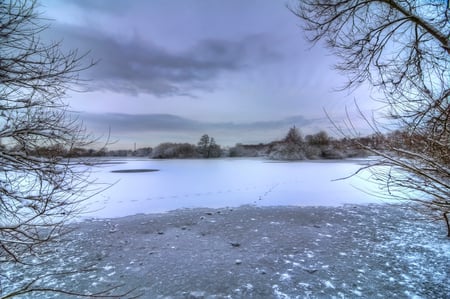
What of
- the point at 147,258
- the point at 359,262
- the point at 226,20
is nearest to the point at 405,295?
the point at 359,262

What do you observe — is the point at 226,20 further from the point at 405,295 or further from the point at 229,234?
the point at 405,295

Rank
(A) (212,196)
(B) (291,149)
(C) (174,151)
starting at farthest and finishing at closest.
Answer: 1. (C) (174,151)
2. (B) (291,149)
3. (A) (212,196)

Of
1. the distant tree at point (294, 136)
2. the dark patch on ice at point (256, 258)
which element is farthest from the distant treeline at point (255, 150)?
the dark patch on ice at point (256, 258)

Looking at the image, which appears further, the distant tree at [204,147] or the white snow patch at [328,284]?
the distant tree at [204,147]

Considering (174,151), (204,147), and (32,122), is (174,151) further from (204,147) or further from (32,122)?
(32,122)

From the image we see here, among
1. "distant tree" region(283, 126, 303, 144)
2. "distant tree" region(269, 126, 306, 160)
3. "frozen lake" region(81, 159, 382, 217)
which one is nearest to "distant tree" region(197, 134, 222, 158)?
"distant tree" region(269, 126, 306, 160)

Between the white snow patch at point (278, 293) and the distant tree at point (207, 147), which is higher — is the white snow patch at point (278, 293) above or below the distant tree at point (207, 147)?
below

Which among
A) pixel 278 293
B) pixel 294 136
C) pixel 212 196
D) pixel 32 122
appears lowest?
pixel 278 293

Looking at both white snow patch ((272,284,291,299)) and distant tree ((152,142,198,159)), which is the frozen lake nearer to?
white snow patch ((272,284,291,299))

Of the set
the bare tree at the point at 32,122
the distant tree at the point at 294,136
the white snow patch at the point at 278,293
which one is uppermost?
the distant tree at the point at 294,136

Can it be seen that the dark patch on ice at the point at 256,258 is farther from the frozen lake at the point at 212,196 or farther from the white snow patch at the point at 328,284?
the frozen lake at the point at 212,196

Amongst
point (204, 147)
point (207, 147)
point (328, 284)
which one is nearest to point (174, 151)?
point (204, 147)

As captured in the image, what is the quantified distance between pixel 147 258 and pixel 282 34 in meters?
6.60

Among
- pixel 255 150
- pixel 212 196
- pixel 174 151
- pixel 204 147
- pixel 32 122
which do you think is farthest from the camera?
pixel 255 150
